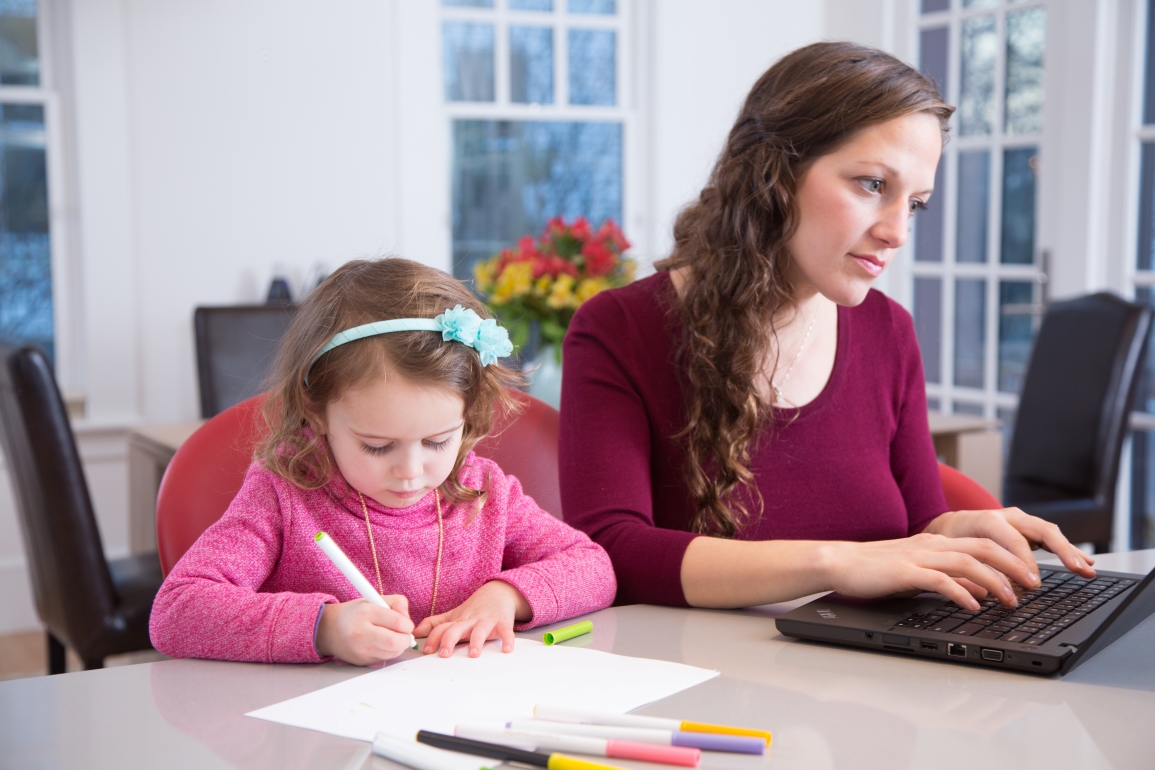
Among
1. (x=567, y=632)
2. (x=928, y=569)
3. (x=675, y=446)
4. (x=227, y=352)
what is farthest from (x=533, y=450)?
(x=227, y=352)

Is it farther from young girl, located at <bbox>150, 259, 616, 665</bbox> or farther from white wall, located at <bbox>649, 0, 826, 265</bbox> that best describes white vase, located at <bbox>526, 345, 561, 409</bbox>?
white wall, located at <bbox>649, 0, 826, 265</bbox>

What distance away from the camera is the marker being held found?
85 centimetres

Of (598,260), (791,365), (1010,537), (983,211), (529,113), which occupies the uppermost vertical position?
(529,113)

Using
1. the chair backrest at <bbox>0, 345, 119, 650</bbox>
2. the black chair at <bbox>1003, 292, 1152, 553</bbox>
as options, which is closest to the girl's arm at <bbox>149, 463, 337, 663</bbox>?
the chair backrest at <bbox>0, 345, 119, 650</bbox>

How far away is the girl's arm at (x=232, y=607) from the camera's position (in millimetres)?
A: 911

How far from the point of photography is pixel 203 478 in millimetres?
1183

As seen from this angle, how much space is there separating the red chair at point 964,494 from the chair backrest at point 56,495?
1.56m

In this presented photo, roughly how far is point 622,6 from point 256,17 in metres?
1.40

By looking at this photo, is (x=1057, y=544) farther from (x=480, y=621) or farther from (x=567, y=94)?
(x=567, y=94)

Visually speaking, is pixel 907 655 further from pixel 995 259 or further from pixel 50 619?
pixel 995 259

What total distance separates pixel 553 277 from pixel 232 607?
1569 millimetres

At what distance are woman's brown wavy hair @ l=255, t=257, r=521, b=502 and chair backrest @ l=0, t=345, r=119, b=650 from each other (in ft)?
3.57

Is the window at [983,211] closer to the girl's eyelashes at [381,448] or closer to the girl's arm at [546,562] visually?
the girl's arm at [546,562]

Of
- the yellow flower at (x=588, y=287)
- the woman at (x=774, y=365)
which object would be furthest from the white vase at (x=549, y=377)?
Answer: the woman at (x=774, y=365)
